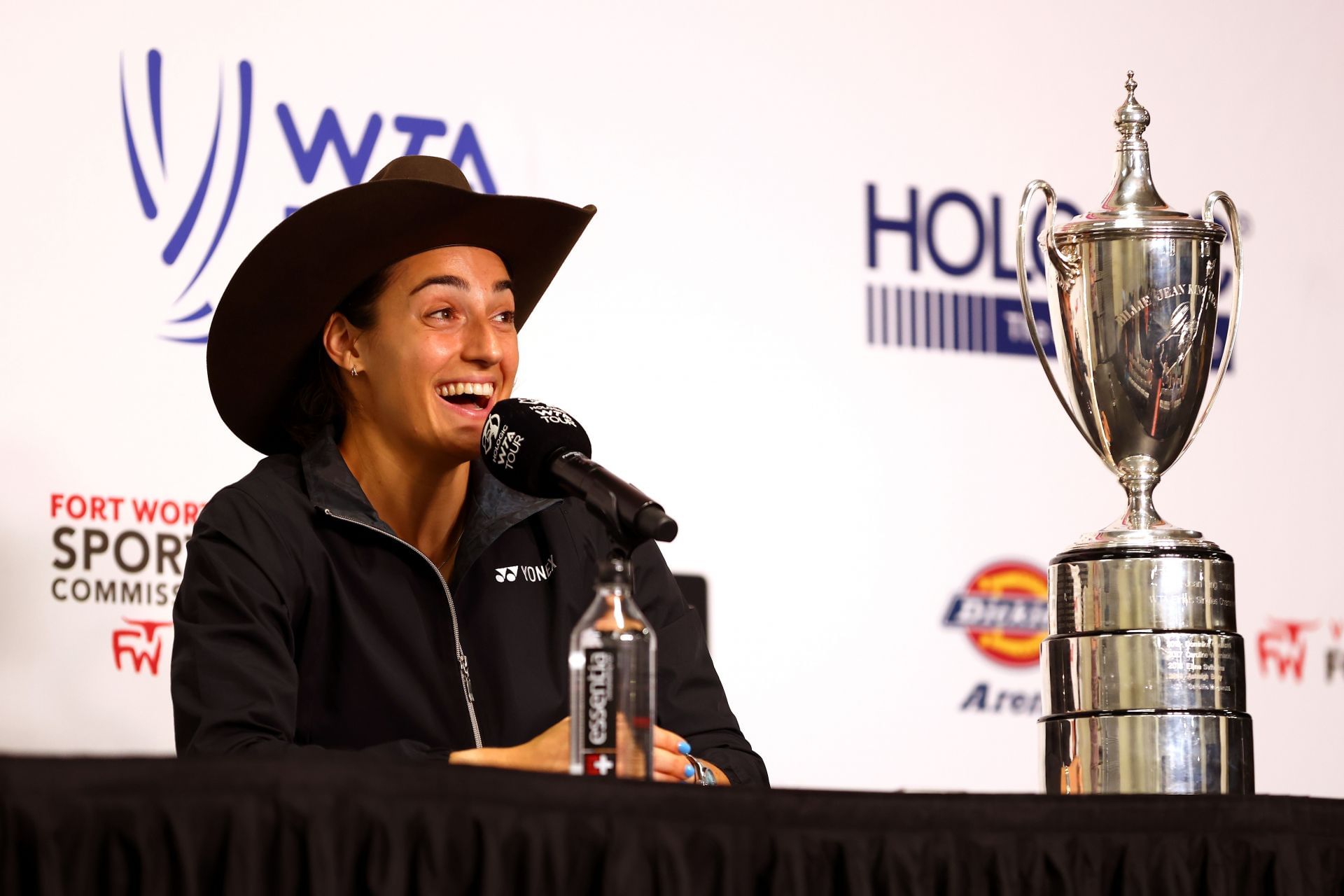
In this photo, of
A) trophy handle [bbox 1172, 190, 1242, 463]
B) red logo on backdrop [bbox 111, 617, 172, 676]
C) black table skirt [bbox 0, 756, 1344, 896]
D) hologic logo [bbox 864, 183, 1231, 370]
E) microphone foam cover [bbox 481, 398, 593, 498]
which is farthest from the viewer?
hologic logo [bbox 864, 183, 1231, 370]

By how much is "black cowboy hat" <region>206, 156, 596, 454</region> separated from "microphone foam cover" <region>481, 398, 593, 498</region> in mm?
467

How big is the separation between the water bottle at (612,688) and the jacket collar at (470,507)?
0.63 m

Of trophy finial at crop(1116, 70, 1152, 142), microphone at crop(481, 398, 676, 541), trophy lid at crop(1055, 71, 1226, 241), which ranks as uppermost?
trophy finial at crop(1116, 70, 1152, 142)

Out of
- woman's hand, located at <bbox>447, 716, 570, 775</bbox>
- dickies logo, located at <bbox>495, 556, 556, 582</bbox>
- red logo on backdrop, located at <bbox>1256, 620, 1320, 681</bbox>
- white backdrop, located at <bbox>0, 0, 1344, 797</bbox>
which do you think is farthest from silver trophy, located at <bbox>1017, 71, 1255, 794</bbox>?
red logo on backdrop, located at <bbox>1256, 620, 1320, 681</bbox>

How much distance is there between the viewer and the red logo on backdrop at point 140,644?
247 centimetres

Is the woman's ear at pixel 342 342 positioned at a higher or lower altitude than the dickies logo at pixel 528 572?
higher

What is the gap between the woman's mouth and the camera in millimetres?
2027

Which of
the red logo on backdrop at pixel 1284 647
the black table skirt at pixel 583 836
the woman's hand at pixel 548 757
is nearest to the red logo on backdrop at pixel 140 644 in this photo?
the woman's hand at pixel 548 757

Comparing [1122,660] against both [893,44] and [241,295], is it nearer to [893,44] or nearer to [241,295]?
[241,295]

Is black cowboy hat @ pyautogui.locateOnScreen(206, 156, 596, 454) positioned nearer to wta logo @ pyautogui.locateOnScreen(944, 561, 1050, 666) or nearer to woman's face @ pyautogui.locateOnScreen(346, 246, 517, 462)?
woman's face @ pyautogui.locateOnScreen(346, 246, 517, 462)

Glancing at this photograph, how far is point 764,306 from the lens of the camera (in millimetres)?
2988

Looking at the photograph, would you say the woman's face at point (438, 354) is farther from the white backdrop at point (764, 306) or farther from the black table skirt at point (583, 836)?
the black table skirt at point (583, 836)

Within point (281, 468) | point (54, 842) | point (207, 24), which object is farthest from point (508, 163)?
point (54, 842)

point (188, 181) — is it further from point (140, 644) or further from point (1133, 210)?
point (1133, 210)
